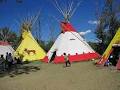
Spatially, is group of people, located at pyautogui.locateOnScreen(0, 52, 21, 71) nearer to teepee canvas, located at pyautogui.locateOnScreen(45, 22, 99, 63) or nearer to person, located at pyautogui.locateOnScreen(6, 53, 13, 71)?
person, located at pyautogui.locateOnScreen(6, 53, 13, 71)

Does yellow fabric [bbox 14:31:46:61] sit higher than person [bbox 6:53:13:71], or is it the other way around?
yellow fabric [bbox 14:31:46:61]

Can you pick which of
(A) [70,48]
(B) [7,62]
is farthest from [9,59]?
(A) [70,48]

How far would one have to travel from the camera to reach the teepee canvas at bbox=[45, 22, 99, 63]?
27.6 meters

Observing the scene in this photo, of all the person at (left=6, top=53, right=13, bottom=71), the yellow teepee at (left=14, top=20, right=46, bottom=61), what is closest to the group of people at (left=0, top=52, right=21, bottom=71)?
the person at (left=6, top=53, right=13, bottom=71)

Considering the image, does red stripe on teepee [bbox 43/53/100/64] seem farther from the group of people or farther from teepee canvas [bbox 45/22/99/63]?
the group of people

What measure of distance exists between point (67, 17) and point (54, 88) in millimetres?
19058

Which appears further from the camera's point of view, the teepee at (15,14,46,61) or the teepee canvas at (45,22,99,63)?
the teepee at (15,14,46,61)

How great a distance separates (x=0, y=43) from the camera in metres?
36.2

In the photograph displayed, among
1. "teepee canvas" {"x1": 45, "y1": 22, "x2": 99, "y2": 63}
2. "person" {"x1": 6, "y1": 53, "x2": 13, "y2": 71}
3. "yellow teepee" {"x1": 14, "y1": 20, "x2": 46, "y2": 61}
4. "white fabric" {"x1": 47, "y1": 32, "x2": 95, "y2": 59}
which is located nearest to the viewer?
"person" {"x1": 6, "y1": 53, "x2": 13, "y2": 71}

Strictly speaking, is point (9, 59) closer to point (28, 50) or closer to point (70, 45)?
point (70, 45)

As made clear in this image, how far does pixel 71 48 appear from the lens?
27969 mm

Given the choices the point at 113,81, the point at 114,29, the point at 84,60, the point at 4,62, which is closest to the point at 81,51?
the point at 84,60

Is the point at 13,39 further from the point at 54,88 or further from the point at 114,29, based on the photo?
the point at 54,88

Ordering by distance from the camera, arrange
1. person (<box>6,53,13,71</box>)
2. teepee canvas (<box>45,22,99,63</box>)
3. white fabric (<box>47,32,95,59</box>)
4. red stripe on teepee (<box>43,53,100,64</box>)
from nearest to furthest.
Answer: person (<box>6,53,13,71</box>)
red stripe on teepee (<box>43,53,100,64</box>)
teepee canvas (<box>45,22,99,63</box>)
white fabric (<box>47,32,95,59</box>)
